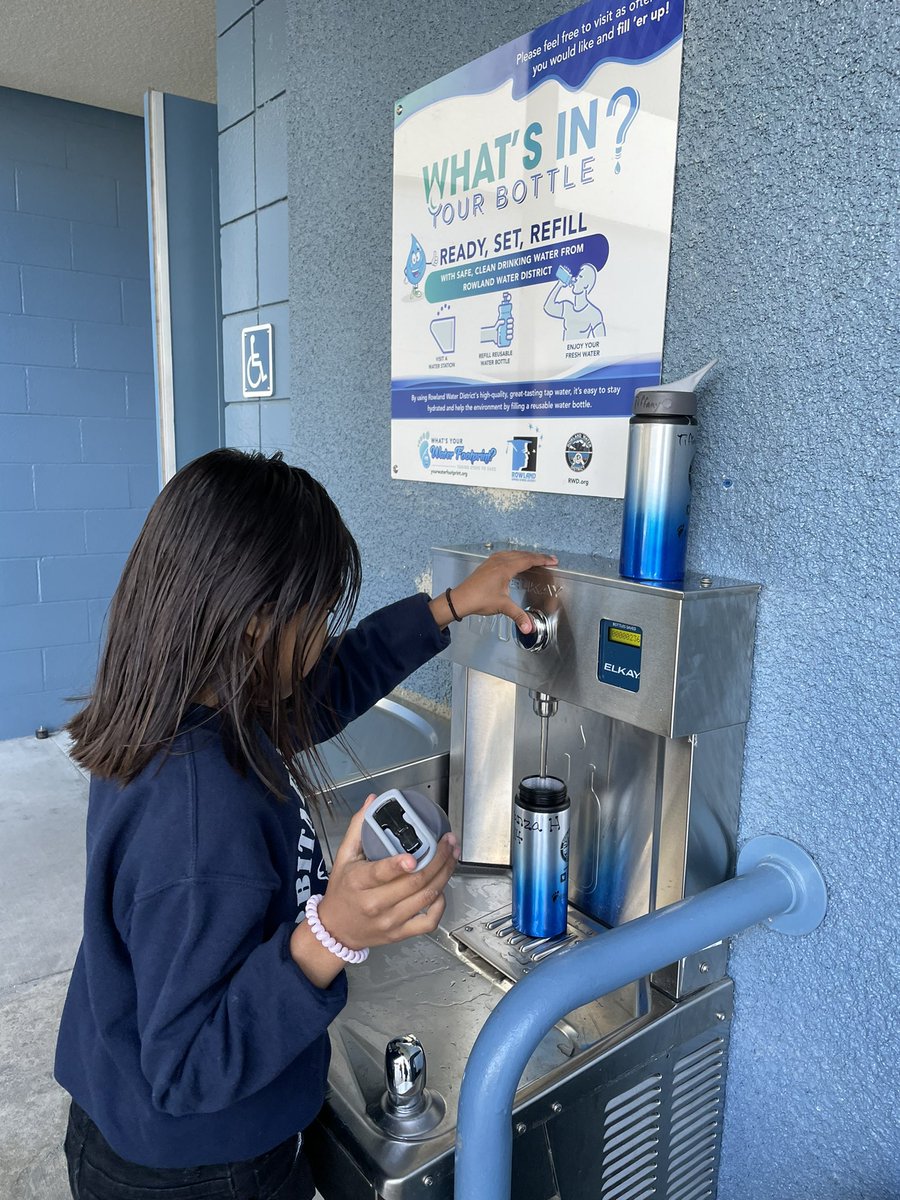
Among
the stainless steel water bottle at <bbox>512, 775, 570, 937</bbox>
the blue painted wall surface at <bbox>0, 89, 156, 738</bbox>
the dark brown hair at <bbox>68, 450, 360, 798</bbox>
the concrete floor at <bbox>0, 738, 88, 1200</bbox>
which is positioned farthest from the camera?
the blue painted wall surface at <bbox>0, 89, 156, 738</bbox>

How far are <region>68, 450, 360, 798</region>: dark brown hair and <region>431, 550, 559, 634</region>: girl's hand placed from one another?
292 mm

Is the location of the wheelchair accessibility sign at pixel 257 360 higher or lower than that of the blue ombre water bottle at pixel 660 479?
higher

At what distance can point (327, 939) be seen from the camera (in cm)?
62

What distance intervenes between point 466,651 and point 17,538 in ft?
9.81

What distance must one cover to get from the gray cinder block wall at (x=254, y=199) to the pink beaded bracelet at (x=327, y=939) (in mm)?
1455

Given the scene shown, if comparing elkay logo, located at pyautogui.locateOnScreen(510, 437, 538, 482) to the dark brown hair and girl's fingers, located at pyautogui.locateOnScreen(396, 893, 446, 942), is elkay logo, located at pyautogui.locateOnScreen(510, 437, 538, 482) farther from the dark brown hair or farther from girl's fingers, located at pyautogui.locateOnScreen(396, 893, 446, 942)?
girl's fingers, located at pyautogui.locateOnScreen(396, 893, 446, 942)

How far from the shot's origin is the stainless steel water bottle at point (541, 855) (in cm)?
97

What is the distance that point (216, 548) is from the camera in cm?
73

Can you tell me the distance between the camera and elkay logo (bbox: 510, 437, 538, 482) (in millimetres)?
1182

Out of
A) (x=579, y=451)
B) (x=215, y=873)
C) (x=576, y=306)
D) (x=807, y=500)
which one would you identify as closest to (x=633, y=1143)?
(x=215, y=873)

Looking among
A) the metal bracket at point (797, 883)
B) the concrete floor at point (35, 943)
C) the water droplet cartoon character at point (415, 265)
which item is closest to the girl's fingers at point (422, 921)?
the metal bracket at point (797, 883)

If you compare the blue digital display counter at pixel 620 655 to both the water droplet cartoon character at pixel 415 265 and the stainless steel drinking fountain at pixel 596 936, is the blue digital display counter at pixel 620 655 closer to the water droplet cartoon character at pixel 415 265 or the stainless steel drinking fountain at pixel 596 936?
the stainless steel drinking fountain at pixel 596 936

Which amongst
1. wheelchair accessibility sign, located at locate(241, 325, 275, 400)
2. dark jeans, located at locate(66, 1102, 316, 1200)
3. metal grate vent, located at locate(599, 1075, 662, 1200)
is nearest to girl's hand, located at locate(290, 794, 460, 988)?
dark jeans, located at locate(66, 1102, 316, 1200)

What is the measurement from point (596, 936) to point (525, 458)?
0.66m
